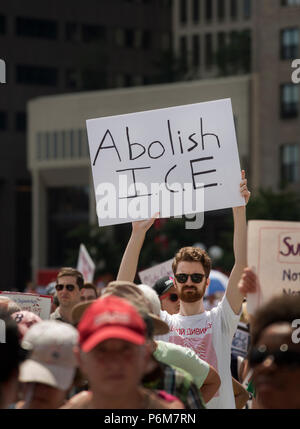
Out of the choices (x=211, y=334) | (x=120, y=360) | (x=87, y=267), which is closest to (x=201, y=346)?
(x=211, y=334)

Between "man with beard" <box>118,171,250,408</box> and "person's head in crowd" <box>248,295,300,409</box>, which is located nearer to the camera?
"person's head in crowd" <box>248,295,300,409</box>

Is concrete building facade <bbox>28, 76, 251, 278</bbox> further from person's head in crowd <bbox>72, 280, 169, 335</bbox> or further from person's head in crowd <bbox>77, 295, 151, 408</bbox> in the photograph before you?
person's head in crowd <bbox>77, 295, 151, 408</bbox>

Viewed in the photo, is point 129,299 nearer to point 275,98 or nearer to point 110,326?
point 110,326

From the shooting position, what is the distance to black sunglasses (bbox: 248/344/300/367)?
3.96 meters

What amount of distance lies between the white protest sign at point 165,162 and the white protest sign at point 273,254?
1907 millimetres

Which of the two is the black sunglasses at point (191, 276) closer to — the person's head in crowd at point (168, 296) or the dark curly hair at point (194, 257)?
the dark curly hair at point (194, 257)

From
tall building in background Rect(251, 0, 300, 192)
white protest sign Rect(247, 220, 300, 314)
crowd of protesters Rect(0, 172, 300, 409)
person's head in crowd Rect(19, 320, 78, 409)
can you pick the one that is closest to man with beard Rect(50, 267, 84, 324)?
crowd of protesters Rect(0, 172, 300, 409)

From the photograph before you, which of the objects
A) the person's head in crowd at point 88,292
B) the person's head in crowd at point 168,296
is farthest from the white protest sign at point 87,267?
the person's head in crowd at point 168,296

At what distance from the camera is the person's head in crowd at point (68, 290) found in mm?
8750

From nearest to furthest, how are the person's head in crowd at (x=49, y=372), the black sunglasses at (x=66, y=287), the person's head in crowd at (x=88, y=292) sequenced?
the person's head in crowd at (x=49, y=372), the black sunglasses at (x=66, y=287), the person's head in crowd at (x=88, y=292)

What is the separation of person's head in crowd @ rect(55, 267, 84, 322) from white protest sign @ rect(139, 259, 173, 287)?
1.40 m

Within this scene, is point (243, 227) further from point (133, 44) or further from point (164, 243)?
point (133, 44)
